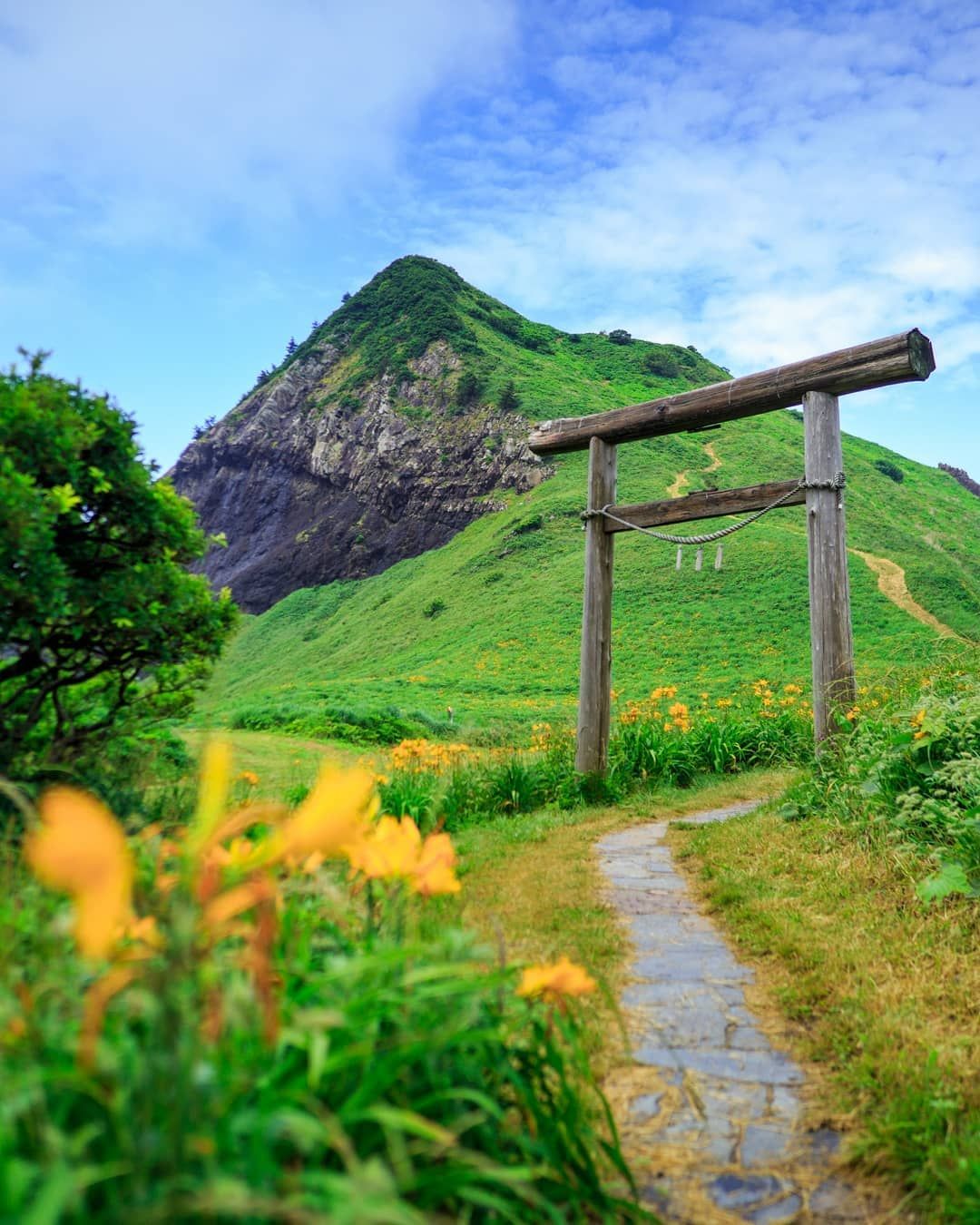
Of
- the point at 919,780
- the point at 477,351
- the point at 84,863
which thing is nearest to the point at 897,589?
the point at 919,780

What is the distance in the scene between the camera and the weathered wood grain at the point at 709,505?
7262 mm

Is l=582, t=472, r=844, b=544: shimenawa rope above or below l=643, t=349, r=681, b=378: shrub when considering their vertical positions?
below

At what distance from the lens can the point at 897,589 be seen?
27625 millimetres

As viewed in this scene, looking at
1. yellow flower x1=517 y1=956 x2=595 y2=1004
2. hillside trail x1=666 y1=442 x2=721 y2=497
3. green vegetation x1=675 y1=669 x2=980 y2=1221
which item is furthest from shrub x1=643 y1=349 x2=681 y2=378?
yellow flower x1=517 y1=956 x2=595 y2=1004

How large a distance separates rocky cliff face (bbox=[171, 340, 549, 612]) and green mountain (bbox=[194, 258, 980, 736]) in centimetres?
28

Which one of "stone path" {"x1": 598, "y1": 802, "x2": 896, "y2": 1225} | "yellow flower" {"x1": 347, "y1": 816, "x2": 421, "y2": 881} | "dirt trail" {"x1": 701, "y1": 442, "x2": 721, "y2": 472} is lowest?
"stone path" {"x1": 598, "y1": 802, "x2": 896, "y2": 1225}

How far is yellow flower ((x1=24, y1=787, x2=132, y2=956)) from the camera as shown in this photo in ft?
2.33

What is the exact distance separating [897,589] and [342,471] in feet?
111

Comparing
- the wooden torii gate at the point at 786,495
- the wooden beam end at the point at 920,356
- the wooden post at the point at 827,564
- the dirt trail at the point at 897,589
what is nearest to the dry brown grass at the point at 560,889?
the wooden torii gate at the point at 786,495

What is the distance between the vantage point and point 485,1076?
1.83 m

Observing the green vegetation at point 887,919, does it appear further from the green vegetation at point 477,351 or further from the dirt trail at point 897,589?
the green vegetation at point 477,351

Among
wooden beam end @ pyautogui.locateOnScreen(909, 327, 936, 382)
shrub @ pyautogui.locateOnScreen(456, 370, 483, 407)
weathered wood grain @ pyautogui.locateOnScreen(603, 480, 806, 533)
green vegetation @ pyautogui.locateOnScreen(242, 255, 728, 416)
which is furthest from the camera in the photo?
green vegetation @ pyautogui.locateOnScreen(242, 255, 728, 416)

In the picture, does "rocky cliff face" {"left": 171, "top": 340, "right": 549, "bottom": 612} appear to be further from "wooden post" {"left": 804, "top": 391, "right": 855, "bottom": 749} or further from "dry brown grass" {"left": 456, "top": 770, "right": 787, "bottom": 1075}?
"dry brown grass" {"left": 456, "top": 770, "right": 787, "bottom": 1075}

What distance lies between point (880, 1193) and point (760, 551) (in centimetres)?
3037
